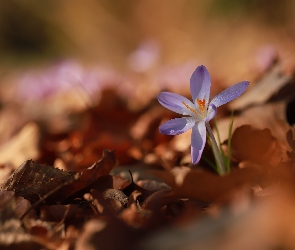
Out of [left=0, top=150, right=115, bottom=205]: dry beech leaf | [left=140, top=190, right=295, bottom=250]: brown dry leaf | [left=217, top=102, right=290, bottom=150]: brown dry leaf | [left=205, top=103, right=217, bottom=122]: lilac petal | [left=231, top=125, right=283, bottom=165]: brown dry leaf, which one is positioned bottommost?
[left=217, top=102, right=290, bottom=150]: brown dry leaf

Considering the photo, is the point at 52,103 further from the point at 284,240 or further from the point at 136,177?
the point at 284,240

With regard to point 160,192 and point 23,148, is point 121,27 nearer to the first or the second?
point 23,148

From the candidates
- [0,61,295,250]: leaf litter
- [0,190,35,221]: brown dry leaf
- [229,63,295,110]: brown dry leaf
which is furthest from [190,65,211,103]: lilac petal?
[229,63,295,110]: brown dry leaf

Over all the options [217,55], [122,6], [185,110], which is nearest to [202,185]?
[185,110]

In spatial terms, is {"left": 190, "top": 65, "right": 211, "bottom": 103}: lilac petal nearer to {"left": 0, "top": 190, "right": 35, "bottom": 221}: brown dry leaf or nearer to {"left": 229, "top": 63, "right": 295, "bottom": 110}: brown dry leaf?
{"left": 0, "top": 190, "right": 35, "bottom": 221}: brown dry leaf

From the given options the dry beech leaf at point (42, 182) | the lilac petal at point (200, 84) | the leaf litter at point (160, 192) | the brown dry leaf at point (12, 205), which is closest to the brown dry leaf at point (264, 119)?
the leaf litter at point (160, 192)

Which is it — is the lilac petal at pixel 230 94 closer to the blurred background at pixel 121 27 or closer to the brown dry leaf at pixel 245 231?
the brown dry leaf at pixel 245 231
